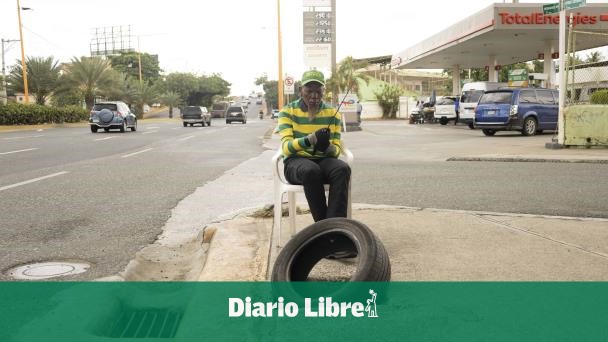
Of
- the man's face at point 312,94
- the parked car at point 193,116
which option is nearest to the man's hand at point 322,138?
the man's face at point 312,94

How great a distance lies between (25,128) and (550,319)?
3605 cm

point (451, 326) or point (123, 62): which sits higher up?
point (123, 62)

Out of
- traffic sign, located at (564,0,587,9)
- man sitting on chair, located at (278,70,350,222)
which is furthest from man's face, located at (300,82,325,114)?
traffic sign, located at (564,0,587,9)

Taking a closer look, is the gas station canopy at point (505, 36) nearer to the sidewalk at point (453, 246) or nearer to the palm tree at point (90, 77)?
the sidewalk at point (453, 246)

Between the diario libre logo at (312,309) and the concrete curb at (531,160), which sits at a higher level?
the diario libre logo at (312,309)

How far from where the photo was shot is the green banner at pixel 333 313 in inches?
116

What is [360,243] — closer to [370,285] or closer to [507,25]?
[370,285]

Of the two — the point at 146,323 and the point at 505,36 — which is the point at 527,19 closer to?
the point at 505,36

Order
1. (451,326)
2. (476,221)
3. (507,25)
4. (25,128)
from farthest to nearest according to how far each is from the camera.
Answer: (25,128) < (507,25) < (476,221) < (451,326)

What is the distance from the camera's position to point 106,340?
306 cm

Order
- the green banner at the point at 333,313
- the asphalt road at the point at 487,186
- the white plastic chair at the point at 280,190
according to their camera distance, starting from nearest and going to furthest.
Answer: the green banner at the point at 333,313 → the white plastic chair at the point at 280,190 → the asphalt road at the point at 487,186

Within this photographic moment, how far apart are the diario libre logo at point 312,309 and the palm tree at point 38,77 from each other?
44104 millimetres

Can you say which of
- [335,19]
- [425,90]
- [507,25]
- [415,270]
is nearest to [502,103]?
[507,25]

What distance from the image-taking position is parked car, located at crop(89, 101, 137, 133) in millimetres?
28766
